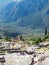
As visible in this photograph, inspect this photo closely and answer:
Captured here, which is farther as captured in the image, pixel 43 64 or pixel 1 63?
pixel 1 63

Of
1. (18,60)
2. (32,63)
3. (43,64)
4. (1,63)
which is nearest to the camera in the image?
(43,64)

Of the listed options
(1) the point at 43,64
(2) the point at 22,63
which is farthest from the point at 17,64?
(1) the point at 43,64

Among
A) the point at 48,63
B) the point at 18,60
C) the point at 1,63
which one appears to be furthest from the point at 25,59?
the point at 48,63

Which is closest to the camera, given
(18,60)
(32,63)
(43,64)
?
(43,64)

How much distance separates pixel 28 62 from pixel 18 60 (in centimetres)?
108

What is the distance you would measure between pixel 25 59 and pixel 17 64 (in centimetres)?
125

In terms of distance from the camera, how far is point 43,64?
44.2ft

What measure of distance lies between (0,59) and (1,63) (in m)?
0.96

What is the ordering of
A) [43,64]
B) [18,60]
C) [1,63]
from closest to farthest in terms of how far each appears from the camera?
[43,64] → [18,60] → [1,63]

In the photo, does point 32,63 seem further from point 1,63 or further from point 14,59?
point 1,63

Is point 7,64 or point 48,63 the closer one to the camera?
point 48,63

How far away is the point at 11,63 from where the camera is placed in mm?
15672

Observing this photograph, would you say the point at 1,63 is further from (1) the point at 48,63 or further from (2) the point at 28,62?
(1) the point at 48,63

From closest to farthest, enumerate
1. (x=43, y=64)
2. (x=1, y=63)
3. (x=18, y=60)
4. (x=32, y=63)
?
(x=43, y=64) < (x=32, y=63) < (x=18, y=60) < (x=1, y=63)
